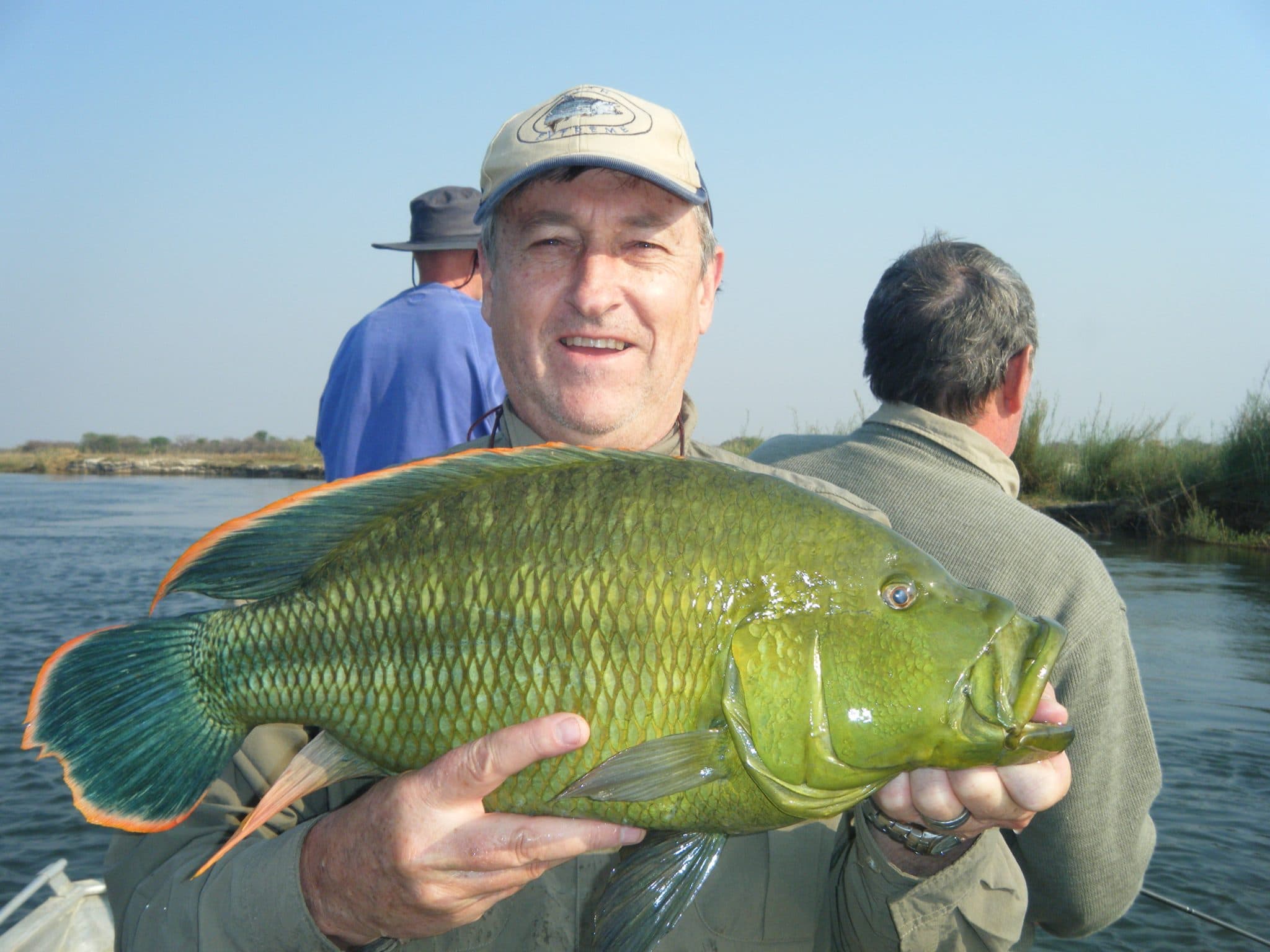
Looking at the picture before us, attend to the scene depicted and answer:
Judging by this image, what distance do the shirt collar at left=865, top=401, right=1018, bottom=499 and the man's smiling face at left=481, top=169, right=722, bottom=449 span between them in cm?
151

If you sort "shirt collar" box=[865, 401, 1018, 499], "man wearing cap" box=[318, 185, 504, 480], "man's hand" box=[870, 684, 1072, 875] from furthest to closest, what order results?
1. "man wearing cap" box=[318, 185, 504, 480]
2. "shirt collar" box=[865, 401, 1018, 499]
3. "man's hand" box=[870, 684, 1072, 875]

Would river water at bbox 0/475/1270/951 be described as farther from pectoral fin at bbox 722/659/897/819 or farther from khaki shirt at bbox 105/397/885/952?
pectoral fin at bbox 722/659/897/819

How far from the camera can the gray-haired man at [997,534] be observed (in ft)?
9.35

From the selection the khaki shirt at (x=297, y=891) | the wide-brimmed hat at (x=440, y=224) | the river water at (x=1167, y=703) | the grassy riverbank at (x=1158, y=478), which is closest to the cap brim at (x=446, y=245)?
the wide-brimmed hat at (x=440, y=224)

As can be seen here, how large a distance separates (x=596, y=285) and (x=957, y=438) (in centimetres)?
181

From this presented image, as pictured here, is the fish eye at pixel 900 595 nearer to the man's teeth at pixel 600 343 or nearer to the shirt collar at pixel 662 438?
the shirt collar at pixel 662 438

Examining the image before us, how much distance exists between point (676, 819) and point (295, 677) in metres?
0.74

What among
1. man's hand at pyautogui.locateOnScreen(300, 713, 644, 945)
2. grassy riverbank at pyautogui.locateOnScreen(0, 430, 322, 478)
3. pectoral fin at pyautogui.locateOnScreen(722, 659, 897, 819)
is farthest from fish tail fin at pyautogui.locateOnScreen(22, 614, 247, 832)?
grassy riverbank at pyautogui.locateOnScreen(0, 430, 322, 478)

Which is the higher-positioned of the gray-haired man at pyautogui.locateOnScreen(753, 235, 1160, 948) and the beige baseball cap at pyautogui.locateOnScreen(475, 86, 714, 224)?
the beige baseball cap at pyautogui.locateOnScreen(475, 86, 714, 224)

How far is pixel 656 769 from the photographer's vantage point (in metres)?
1.56

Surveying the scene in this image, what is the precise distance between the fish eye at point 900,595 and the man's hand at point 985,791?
269 mm

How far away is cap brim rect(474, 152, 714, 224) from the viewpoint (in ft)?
7.61

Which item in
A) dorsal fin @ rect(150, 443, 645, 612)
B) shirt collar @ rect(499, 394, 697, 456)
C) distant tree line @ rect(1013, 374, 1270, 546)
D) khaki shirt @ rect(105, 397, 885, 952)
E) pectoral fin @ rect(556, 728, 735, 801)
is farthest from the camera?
distant tree line @ rect(1013, 374, 1270, 546)

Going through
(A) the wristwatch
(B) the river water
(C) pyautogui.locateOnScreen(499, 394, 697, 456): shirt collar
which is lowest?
(B) the river water
